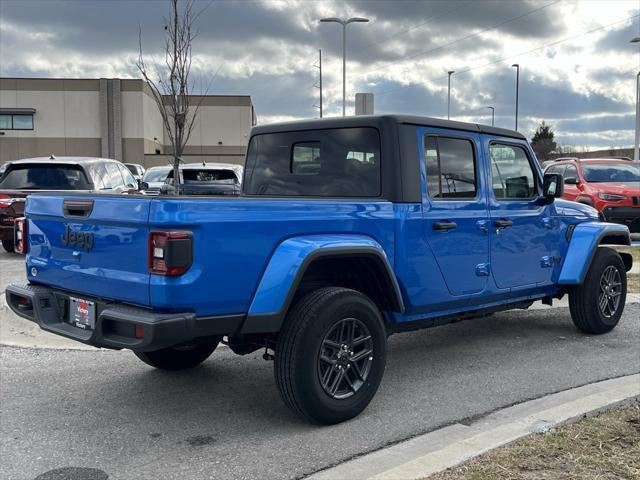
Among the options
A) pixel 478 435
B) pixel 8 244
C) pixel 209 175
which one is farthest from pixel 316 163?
pixel 209 175

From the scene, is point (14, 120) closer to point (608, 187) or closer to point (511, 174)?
point (608, 187)

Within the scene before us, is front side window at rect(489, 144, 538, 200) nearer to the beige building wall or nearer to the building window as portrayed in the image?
the beige building wall

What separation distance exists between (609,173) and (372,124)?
11.4 meters

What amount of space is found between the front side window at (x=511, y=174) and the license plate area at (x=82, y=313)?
3.23 m

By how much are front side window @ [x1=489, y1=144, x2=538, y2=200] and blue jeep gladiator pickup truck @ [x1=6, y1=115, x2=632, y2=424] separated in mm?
17

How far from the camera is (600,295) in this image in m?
6.44

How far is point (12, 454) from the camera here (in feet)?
12.3

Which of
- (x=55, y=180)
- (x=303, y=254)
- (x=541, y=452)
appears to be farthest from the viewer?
(x=55, y=180)

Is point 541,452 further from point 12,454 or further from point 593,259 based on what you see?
point 593,259

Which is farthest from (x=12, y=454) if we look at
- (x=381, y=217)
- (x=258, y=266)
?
(x=381, y=217)

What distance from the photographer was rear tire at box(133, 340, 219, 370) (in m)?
5.12

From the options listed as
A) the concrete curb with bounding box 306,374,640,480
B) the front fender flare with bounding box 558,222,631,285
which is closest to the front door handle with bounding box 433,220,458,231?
the concrete curb with bounding box 306,374,640,480

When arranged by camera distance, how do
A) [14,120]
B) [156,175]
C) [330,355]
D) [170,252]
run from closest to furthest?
[170,252], [330,355], [156,175], [14,120]

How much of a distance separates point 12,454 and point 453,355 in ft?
11.8
